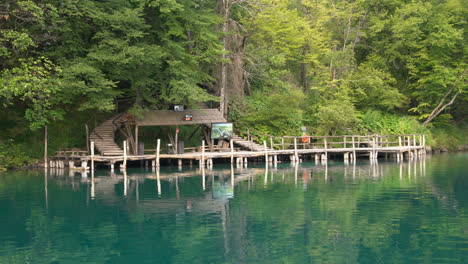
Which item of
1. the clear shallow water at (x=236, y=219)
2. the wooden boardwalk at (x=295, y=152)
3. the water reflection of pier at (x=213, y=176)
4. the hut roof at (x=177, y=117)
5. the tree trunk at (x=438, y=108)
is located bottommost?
the clear shallow water at (x=236, y=219)

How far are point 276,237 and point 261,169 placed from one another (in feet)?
59.5

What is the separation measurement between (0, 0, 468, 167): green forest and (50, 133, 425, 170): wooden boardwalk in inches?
44.6

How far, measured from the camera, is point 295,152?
3597 centimetres

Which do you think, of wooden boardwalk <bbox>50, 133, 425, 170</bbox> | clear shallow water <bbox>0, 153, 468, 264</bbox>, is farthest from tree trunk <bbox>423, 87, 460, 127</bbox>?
clear shallow water <bbox>0, 153, 468, 264</bbox>

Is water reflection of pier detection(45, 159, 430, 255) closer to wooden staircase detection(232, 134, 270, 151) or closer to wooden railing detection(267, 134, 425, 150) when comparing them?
wooden railing detection(267, 134, 425, 150)

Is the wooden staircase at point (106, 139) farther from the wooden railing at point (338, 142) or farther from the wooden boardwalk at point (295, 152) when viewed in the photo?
the wooden railing at point (338, 142)

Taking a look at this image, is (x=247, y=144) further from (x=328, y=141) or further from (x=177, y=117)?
(x=328, y=141)

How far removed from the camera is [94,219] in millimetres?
15523

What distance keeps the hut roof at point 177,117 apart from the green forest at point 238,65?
0.69 m

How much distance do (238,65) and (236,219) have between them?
76.4 feet

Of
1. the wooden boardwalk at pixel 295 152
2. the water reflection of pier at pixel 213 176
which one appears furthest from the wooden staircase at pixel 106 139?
the water reflection of pier at pixel 213 176

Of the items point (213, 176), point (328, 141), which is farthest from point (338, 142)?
point (213, 176)

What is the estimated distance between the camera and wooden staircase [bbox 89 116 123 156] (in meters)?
31.2

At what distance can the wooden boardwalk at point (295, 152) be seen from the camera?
31891 mm
